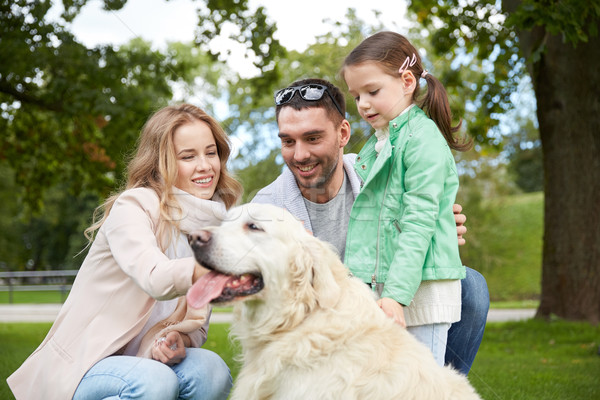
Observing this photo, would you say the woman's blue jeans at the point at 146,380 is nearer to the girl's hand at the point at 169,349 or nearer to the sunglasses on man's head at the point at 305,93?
the girl's hand at the point at 169,349

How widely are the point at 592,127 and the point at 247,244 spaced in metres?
7.97

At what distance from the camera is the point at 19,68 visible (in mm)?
9633

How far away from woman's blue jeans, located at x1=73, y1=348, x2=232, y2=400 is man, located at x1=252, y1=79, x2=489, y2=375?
112 cm

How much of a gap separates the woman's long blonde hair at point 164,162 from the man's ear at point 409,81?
1.06 meters

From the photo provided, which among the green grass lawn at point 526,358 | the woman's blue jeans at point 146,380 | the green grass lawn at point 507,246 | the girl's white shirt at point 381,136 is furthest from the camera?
the green grass lawn at point 507,246

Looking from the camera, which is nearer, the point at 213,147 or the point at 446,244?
the point at 446,244

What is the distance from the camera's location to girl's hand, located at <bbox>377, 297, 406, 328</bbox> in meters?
2.73

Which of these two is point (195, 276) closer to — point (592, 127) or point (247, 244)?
point (247, 244)

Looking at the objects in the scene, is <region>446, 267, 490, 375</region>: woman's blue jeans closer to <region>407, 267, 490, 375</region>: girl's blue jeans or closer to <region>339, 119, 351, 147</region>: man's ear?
<region>407, 267, 490, 375</region>: girl's blue jeans

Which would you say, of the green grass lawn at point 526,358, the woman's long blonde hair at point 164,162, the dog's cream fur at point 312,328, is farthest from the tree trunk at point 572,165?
the dog's cream fur at point 312,328

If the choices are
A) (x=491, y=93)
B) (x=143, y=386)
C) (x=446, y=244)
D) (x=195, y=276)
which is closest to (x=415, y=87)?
(x=446, y=244)

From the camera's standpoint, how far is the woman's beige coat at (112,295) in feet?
8.80

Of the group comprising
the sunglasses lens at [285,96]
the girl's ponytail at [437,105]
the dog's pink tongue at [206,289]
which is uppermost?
the sunglasses lens at [285,96]

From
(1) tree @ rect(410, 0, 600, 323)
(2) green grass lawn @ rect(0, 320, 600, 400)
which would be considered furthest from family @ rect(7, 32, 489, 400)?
(1) tree @ rect(410, 0, 600, 323)
